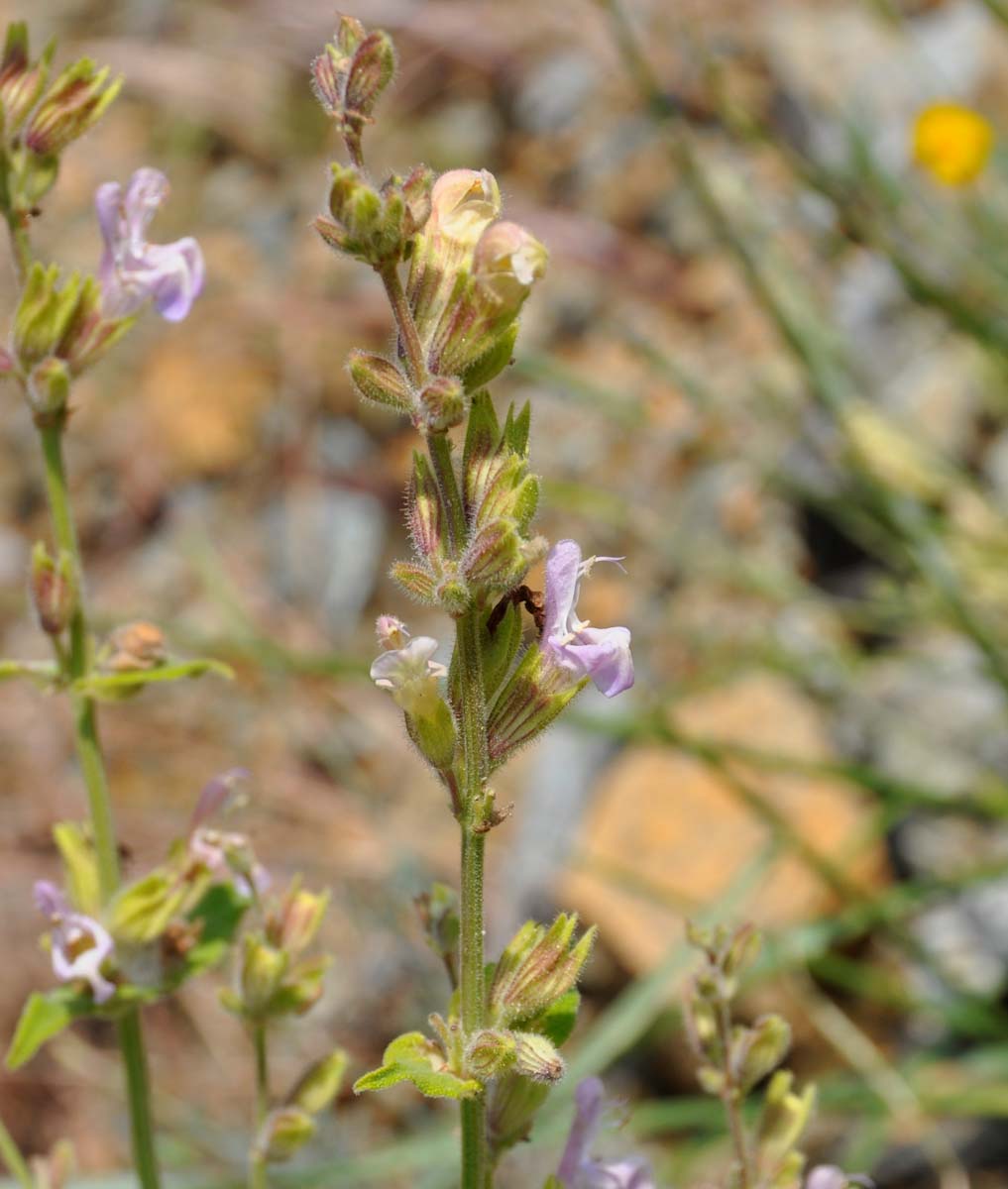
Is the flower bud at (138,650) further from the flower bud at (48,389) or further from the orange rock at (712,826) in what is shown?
the orange rock at (712,826)

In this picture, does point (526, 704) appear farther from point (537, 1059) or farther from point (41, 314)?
point (41, 314)

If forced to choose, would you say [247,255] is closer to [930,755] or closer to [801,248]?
[801,248]

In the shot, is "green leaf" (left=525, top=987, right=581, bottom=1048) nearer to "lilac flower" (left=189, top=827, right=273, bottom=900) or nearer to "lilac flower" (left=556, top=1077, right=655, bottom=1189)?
"lilac flower" (left=556, top=1077, right=655, bottom=1189)

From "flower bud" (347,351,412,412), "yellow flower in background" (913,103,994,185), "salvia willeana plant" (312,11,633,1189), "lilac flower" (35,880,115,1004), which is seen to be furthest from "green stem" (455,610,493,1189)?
"yellow flower in background" (913,103,994,185)

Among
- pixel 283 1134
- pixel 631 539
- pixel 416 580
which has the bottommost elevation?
pixel 631 539

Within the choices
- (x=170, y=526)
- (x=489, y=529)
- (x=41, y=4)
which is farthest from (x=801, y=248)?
(x=489, y=529)

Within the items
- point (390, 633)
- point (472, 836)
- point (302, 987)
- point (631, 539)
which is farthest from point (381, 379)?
point (631, 539)
